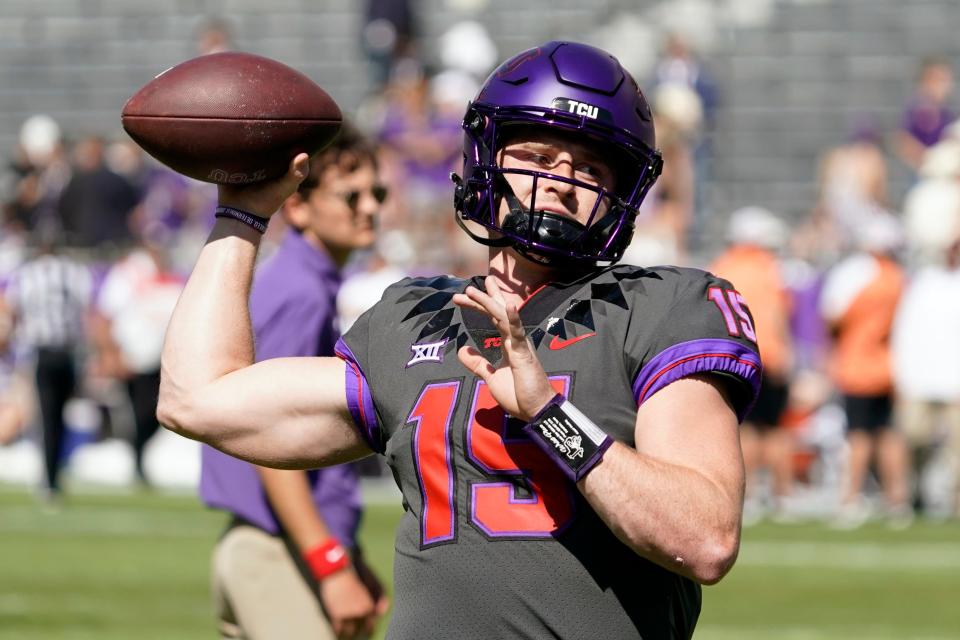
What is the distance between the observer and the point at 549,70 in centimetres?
302

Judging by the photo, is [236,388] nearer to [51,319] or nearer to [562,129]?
[562,129]

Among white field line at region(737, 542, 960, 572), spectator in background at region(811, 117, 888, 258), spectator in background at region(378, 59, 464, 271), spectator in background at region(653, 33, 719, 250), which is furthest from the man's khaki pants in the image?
spectator in background at region(653, 33, 719, 250)

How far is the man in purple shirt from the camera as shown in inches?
171

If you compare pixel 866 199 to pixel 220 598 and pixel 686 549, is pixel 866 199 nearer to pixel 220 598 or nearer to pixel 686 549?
pixel 220 598

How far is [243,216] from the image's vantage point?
317 cm

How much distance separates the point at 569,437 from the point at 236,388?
72cm

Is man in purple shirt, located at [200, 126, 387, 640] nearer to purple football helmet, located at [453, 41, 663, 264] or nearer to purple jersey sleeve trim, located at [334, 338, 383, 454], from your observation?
purple jersey sleeve trim, located at [334, 338, 383, 454]

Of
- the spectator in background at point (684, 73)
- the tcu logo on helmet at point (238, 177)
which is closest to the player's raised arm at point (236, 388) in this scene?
the tcu logo on helmet at point (238, 177)

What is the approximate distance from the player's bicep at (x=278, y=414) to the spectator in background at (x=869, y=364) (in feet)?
32.5

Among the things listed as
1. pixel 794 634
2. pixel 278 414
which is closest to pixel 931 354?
pixel 794 634

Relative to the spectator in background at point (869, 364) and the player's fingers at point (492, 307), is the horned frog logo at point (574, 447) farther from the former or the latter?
the spectator in background at point (869, 364)

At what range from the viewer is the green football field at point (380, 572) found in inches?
322

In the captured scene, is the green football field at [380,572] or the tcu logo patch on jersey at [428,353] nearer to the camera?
the tcu logo patch on jersey at [428,353]

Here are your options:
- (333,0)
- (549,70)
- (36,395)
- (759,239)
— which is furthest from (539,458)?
(333,0)
